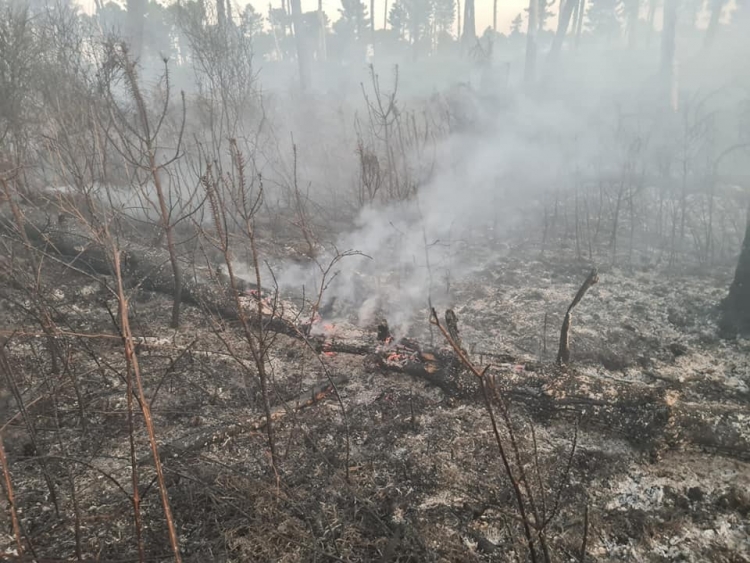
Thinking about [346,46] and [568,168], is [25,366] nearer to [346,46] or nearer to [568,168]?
[568,168]

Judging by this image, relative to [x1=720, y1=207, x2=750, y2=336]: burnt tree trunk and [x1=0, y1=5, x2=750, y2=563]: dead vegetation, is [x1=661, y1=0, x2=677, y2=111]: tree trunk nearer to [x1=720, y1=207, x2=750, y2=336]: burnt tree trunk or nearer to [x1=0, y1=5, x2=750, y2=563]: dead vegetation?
[x1=0, y1=5, x2=750, y2=563]: dead vegetation

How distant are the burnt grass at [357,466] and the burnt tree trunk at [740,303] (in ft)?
1.01

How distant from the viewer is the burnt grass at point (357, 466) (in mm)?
2404

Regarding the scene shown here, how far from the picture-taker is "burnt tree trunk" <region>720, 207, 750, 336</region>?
488cm

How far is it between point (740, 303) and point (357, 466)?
506cm

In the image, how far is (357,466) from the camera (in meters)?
3.01

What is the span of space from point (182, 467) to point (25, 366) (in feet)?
7.01

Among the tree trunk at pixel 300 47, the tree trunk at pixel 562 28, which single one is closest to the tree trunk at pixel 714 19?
the tree trunk at pixel 562 28

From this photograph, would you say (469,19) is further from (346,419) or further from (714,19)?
(346,419)

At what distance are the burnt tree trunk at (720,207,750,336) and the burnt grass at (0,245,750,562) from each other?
1.01 ft

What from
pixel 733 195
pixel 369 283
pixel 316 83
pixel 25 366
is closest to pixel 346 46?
pixel 316 83

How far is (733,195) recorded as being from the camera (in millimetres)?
11070

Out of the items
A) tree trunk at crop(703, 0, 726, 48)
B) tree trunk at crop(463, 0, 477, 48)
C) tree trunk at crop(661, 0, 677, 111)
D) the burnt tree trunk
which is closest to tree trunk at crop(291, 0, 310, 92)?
tree trunk at crop(463, 0, 477, 48)

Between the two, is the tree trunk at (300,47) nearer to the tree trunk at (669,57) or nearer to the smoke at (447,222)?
the smoke at (447,222)
